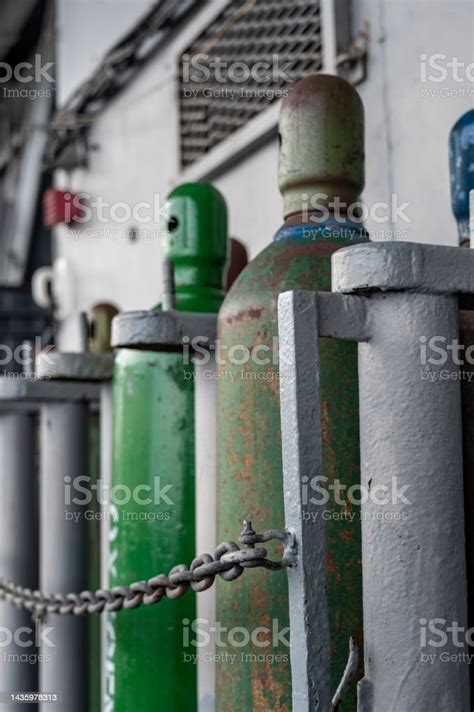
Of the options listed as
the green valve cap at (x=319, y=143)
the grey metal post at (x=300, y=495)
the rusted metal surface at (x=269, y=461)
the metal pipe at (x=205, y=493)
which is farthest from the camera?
the metal pipe at (x=205, y=493)

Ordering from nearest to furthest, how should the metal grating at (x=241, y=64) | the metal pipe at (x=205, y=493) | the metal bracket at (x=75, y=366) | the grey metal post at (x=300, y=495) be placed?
the grey metal post at (x=300, y=495), the metal pipe at (x=205, y=493), the metal bracket at (x=75, y=366), the metal grating at (x=241, y=64)

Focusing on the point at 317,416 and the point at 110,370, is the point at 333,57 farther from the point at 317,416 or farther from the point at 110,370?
the point at 317,416

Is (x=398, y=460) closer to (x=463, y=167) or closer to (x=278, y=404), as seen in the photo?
(x=278, y=404)

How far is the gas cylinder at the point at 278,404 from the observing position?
79cm

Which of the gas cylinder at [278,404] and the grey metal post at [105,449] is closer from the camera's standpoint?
the gas cylinder at [278,404]

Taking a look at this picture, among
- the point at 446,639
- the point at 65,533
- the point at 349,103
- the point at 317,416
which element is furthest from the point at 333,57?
the point at 446,639

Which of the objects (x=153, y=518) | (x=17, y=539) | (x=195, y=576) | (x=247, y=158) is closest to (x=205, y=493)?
(x=153, y=518)

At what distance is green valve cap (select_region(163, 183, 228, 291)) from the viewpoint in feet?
3.66

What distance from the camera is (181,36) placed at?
2176 mm

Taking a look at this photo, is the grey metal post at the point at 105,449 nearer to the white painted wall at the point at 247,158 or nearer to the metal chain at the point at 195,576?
the metal chain at the point at 195,576

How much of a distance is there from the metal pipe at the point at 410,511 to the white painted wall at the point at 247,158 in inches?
22.9

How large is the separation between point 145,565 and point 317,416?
45 centimetres

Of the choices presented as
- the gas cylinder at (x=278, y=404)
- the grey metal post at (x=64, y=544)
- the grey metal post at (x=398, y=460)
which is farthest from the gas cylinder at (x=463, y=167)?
the grey metal post at (x=64, y=544)

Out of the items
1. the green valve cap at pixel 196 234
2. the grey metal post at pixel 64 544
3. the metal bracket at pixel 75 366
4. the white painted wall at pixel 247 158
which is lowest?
the grey metal post at pixel 64 544
